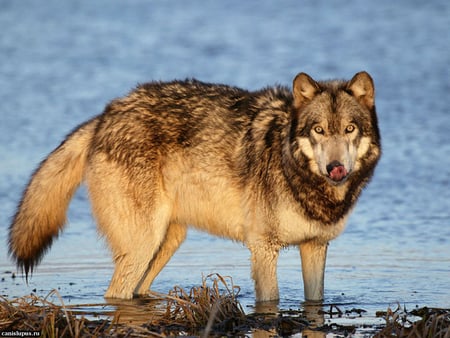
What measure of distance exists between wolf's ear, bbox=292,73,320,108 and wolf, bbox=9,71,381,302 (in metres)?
0.01

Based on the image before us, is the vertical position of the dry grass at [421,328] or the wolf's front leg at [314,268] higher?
the wolf's front leg at [314,268]

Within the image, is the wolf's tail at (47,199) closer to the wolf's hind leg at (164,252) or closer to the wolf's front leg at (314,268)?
the wolf's hind leg at (164,252)

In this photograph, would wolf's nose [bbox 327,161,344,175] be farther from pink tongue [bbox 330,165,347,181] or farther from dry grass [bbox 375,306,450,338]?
dry grass [bbox 375,306,450,338]

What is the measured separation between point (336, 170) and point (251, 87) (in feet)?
39.9

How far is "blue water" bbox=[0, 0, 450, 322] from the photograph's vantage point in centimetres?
966

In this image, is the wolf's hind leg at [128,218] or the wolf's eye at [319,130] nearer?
the wolf's eye at [319,130]

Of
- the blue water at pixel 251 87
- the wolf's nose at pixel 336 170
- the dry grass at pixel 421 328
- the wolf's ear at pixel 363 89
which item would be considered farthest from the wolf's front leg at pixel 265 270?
the dry grass at pixel 421 328

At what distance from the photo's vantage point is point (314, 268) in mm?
8656

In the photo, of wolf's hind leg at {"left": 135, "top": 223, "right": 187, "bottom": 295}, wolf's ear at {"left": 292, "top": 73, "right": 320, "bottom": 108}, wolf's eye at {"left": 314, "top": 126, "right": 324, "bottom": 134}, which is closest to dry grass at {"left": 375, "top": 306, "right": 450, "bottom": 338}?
wolf's eye at {"left": 314, "top": 126, "right": 324, "bottom": 134}

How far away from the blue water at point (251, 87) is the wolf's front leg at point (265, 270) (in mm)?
250

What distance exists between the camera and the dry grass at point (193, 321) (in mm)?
6473

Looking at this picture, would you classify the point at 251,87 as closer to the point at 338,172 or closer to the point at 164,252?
the point at 164,252

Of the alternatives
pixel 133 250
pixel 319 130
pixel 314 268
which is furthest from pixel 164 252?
pixel 319 130

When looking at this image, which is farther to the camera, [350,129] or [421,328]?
[350,129]
